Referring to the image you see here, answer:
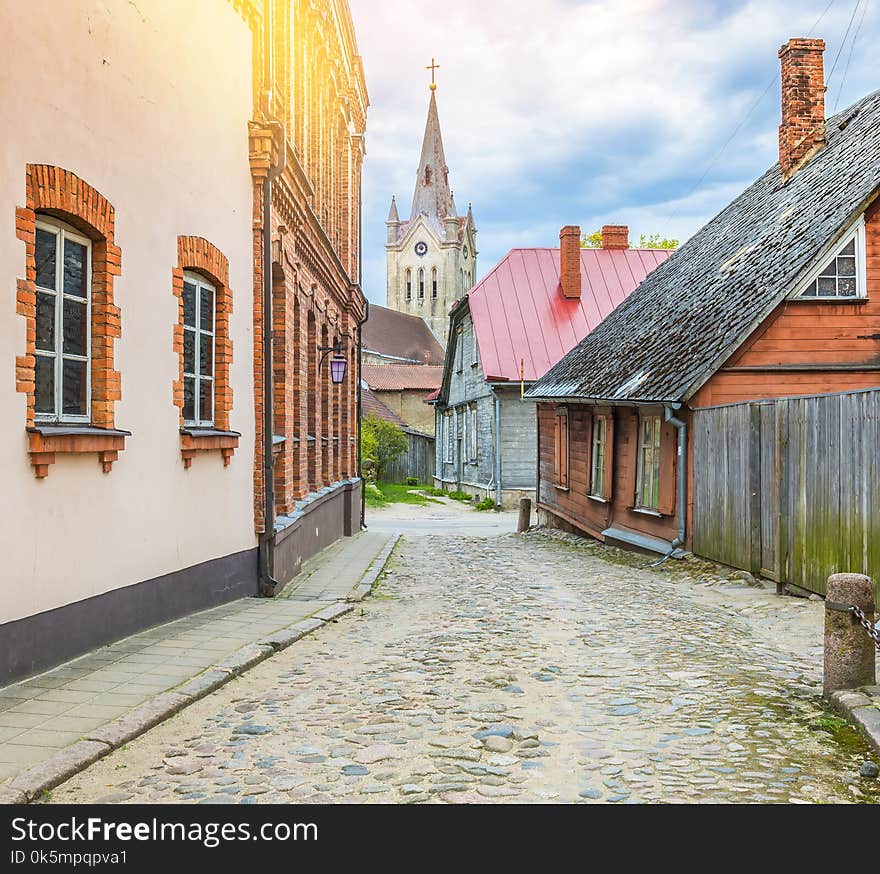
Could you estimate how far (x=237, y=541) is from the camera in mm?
9672

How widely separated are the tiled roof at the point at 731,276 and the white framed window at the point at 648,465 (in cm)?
73

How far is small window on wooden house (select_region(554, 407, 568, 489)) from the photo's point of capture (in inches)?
837

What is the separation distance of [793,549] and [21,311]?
7.53 m

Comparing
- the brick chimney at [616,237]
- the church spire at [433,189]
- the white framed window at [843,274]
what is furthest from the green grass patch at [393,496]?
the church spire at [433,189]

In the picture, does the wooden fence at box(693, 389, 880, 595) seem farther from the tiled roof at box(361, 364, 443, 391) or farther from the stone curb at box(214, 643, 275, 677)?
the tiled roof at box(361, 364, 443, 391)

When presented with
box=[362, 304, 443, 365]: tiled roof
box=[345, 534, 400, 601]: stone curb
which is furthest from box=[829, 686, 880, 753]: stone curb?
box=[362, 304, 443, 365]: tiled roof

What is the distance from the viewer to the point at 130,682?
19.7ft

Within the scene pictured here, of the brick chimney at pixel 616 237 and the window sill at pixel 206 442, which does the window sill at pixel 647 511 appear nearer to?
the window sill at pixel 206 442

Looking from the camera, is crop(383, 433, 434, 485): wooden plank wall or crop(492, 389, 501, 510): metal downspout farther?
crop(383, 433, 434, 485): wooden plank wall

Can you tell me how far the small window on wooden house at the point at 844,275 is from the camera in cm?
1316

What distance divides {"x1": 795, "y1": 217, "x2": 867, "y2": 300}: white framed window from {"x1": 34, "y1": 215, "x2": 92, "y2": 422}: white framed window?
977 centimetres

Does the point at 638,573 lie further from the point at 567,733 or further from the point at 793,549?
the point at 567,733

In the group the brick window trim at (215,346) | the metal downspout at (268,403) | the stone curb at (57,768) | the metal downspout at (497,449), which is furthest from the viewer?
the metal downspout at (497,449)

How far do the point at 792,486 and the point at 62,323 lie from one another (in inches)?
278
